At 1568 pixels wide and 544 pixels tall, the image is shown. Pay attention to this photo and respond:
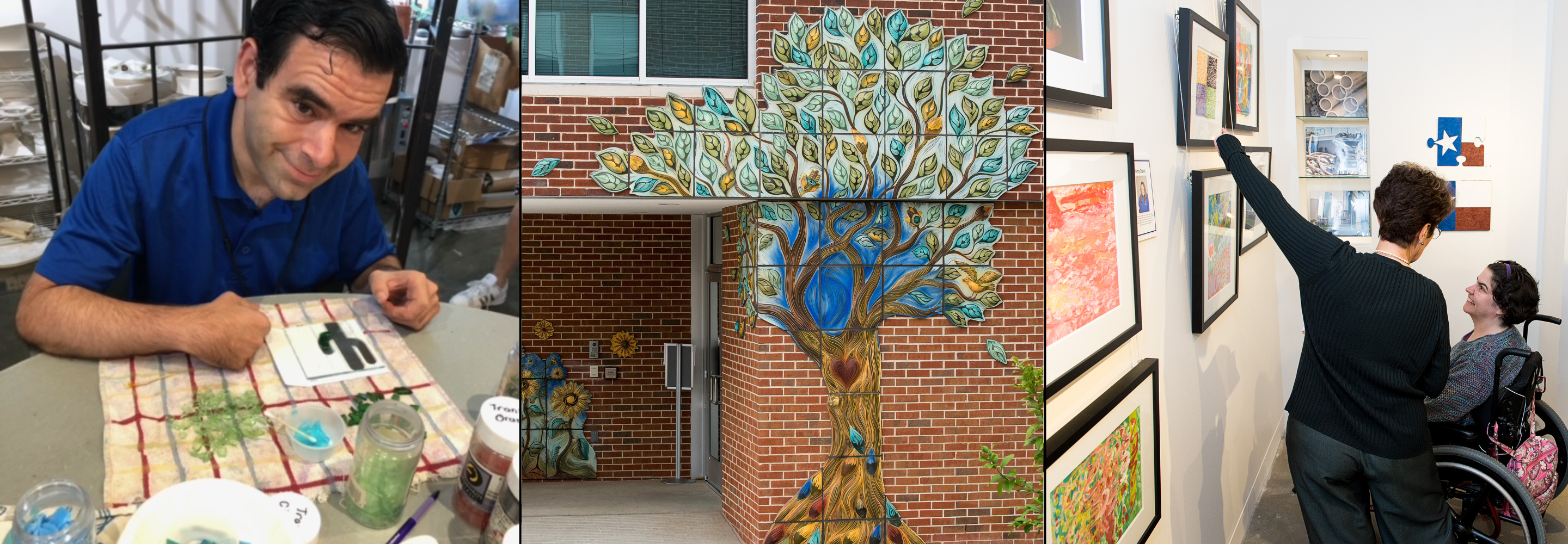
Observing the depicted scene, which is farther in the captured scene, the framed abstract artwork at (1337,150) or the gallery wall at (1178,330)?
the framed abstract artwork at (1337,150)

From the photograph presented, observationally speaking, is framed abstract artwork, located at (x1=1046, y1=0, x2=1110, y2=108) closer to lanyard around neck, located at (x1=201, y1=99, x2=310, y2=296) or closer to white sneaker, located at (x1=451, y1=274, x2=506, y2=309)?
white sneaker, located at (x1=451, y1=274, x2=506, y2=309)

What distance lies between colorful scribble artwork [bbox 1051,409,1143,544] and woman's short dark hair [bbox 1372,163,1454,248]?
1352mm

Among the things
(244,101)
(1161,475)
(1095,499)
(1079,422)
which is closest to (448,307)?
(244,101)

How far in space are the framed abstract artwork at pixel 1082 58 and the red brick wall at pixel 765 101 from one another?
1047 mm

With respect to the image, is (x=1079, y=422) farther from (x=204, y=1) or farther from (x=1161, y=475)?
(x=204, y=1)

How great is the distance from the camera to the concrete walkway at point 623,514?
19.5ft

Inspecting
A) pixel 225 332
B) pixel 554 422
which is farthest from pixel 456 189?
pixel 554 422

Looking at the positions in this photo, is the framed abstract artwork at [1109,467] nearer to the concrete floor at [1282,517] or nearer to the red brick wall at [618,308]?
the concrete floor at [1282,517]

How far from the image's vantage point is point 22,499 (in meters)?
2.44

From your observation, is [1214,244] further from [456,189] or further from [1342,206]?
[456,189]

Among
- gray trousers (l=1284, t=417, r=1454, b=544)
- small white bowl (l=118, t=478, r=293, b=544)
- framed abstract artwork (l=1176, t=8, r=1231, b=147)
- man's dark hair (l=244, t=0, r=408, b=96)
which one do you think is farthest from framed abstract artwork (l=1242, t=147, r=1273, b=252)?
small white bowl (l=118, t=478, r=293, b=544)

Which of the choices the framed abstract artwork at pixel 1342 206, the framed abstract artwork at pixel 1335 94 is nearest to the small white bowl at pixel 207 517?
the framed abstract artwork at pixel 1342 206

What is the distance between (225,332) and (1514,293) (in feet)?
17.8

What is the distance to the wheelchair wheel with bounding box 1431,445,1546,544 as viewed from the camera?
4.48 meters
